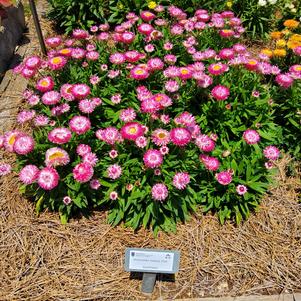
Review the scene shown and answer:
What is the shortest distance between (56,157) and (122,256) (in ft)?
3.16

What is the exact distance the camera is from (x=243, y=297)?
116 inches

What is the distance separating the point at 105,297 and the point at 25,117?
163cm

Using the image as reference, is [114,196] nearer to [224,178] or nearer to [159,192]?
[159,192]

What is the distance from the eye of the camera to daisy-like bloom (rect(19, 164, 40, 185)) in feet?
9.59

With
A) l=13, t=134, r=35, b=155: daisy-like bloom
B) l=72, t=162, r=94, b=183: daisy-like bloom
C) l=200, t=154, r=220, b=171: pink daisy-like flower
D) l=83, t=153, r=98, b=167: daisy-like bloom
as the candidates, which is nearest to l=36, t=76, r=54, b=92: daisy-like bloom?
l=13, t=134, r=35, b=155: daisy-like bloom

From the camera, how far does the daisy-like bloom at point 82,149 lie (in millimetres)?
3043

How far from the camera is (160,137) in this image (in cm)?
301

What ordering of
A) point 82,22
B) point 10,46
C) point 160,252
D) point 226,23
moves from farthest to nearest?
point 82,22
point 10,46
point 226,23
point 160,252

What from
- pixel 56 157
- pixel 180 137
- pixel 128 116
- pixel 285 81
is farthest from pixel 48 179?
pixel 285 81

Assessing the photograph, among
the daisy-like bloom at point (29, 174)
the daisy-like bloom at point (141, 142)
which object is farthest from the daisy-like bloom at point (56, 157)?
the daisy-like bloom at point (141, 142)

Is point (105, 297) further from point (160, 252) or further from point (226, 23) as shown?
point (226, 23)

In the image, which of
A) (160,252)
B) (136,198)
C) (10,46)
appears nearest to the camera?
(160,252)

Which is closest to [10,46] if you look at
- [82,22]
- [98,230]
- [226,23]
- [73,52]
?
[82,22]

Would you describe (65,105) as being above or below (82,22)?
above
